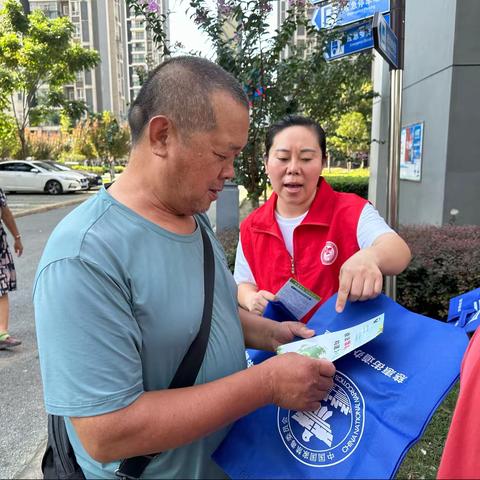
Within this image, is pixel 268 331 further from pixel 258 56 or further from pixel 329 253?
A: pixel 258 56

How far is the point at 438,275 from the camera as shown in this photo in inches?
155

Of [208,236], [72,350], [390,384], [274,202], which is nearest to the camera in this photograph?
[72,350]

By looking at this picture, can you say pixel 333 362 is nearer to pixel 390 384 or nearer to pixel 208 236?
pixel 390 384

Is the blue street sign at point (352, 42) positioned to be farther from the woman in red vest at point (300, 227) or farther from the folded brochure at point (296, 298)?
the folded brochure at point (296, 298)

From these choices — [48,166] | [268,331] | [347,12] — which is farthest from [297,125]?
[48,166]

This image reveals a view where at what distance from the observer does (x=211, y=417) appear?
3.16ft

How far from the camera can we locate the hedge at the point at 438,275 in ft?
12.7

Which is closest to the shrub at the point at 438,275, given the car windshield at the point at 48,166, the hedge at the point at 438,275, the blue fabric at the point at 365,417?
the hedge at the point at 438,275

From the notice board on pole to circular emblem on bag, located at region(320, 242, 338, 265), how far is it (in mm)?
4996

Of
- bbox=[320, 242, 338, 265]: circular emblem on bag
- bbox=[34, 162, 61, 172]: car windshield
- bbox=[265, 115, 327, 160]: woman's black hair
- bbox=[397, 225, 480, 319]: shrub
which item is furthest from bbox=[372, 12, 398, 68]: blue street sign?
bbox=[34, 162, 61, 172]: car windshield

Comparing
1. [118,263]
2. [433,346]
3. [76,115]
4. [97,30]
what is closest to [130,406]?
[118,263]

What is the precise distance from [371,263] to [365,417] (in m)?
0.48

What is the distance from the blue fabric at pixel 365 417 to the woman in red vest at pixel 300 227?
0.60 m

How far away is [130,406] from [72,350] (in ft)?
0.53
